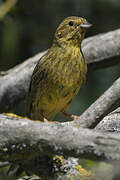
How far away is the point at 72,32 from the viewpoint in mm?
4355

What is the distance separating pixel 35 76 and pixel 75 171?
1738mm

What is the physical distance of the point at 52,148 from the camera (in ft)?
8.21

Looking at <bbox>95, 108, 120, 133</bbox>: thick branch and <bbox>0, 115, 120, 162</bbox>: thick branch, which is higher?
<bbox>95, 108, 120, 133</bbox>: thick branch

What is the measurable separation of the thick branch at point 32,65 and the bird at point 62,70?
2.59 ft

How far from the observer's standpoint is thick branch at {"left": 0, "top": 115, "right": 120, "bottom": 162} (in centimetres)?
237

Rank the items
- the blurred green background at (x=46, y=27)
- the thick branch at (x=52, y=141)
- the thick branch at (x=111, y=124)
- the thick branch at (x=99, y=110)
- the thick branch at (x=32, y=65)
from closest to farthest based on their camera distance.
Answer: the thick branch at (x=52, y=141)
the thick branch at (x=99, y=110)
the thick branch at (x=111, y=124)
the thick branch at (x=32, y=65)
the blurred green background at (x=46, y=27)

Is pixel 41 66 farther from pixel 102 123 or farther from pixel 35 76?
pixel 102 123

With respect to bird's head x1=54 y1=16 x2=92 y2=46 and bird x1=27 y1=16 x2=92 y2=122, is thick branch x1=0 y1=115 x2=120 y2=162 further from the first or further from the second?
bird's head x1=54 y1=16 x2=92 y2=46

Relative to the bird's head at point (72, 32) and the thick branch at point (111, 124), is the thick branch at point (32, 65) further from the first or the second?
the thick branch at point (111, 124)

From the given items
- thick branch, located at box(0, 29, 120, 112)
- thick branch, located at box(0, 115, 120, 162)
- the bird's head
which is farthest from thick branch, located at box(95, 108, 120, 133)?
thick branch, located at box(0, 29, 120, 112)

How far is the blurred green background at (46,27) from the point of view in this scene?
6.10m

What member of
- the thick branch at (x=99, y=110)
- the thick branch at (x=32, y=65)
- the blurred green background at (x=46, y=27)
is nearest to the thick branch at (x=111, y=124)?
the thick branch at (x=99, y=110)

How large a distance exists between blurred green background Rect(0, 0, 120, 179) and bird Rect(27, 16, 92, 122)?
1.56 metres

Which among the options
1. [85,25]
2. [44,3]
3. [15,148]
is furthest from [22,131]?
[44,3]
